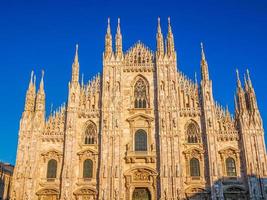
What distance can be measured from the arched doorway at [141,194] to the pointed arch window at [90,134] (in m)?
6.96

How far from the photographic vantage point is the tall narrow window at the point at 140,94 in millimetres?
39719

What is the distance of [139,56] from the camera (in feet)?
137

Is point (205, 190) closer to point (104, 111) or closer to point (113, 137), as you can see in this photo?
point (113, 137)

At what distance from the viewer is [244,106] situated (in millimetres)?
37938

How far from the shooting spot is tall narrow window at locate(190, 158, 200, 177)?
119ft

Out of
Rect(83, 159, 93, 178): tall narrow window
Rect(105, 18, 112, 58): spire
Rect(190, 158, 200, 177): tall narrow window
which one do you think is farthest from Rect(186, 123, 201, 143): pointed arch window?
Rect(105, 18, 112, 58): spire

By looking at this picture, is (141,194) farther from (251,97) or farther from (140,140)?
(251,97)

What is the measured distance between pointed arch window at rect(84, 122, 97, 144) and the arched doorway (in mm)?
6963

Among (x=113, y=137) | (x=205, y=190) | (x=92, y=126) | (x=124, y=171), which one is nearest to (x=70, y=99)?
(x=92, y=126)

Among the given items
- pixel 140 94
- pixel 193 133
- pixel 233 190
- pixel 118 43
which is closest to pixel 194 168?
pixel 193 133

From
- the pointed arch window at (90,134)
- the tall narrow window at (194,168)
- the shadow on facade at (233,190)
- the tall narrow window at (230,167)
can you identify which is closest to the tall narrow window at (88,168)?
the pointed arch window at (90,134)

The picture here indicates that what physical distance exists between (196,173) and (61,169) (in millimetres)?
14299

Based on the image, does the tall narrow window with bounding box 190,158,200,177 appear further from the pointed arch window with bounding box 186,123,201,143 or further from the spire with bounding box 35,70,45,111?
the spire with bounding box 35,70,45,111

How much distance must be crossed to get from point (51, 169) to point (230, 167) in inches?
749
